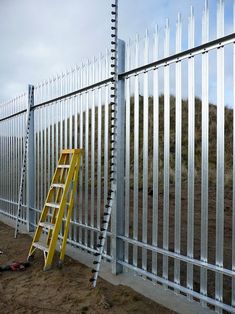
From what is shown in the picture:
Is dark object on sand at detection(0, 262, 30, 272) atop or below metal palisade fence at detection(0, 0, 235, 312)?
below

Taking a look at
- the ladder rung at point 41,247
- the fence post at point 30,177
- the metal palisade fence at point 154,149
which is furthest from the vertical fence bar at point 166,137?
the fence post at point 30,177

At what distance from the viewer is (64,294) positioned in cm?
432

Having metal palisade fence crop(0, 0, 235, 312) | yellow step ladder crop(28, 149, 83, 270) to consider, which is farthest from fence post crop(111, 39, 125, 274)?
yellow step ladder crop(28, 149, 83, 270)

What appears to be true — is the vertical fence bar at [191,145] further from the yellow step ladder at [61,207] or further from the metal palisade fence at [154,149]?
the yellow step ladder at [61,207]

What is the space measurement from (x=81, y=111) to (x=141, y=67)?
1.79 meters

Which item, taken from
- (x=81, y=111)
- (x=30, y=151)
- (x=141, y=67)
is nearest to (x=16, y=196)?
(x=30, y=151)

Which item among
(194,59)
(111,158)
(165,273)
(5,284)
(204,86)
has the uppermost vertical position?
(194,59)

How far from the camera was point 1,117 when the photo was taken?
33.9ft

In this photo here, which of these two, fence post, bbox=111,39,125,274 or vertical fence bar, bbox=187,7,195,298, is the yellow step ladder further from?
vertical fence bar, bbox=187,7,195,298

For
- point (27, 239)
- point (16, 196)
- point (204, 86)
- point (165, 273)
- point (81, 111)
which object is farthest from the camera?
point (16, 196)

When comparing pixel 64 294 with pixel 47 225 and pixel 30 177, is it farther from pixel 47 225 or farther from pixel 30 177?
pixel 30 177

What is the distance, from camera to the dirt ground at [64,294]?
3894 millimetres

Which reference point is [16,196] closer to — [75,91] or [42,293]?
[75,91]

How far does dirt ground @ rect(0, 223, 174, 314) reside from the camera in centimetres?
389
